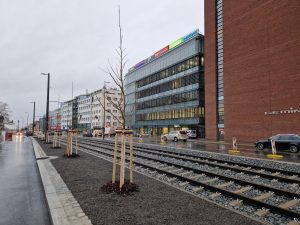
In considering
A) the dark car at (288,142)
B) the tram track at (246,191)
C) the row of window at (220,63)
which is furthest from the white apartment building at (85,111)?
the tram track at (246,191)

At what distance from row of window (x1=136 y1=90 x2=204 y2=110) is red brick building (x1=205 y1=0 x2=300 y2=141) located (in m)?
8.03

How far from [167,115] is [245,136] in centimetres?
2935

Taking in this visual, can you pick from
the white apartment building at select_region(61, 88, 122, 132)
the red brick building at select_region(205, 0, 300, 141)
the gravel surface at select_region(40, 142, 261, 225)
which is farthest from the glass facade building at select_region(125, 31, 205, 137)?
Answer: the gravel surface at select_region(40, 142, 261, 225)

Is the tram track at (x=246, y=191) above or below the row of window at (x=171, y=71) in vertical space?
below

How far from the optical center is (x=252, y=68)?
37594mm

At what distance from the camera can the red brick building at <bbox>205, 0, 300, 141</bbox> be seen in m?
32.4

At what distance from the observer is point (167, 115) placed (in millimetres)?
65750

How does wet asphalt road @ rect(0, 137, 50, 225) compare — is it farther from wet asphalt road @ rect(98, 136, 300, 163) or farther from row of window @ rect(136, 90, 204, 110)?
row of window @ rect(136, 90, 204, 110)

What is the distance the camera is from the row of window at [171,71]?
56531 millimetres

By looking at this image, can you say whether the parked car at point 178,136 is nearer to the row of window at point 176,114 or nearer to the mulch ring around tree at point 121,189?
the row of window at point 176,114

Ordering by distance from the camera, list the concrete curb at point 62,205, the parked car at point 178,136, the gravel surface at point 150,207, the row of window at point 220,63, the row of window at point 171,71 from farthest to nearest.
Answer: the row of window at point 171,71 < the row of window at point 220,63 < the parked car at point 178,136 < the gravel surface at point 150,207 < the concrete curb at point 62,205

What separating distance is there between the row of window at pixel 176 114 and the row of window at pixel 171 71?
10049mm

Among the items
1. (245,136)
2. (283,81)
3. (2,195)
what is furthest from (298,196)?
(245,136)

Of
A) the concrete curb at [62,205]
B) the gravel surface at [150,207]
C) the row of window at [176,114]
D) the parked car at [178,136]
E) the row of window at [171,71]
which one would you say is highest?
the row of window at [171,71]
